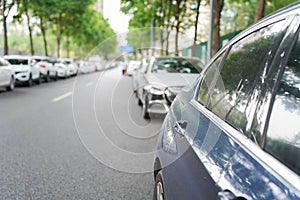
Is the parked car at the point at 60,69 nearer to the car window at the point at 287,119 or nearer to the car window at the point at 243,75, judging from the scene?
the car window at the point at 243,75

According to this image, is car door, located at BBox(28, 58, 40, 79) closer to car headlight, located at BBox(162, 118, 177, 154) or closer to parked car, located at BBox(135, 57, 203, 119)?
parked car, located at BBox(135, 57, 203, 119)

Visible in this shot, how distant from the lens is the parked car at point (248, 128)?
1405 mm

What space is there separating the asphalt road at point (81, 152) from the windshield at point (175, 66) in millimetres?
1478

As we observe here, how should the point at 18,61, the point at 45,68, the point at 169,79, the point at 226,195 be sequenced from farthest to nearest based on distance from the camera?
the point at 45,68 < the point at 18,61 < the point at 169,79 < the point at 226,195

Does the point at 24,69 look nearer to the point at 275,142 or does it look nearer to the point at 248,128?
the point at 248,128

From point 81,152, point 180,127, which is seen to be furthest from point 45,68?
point 180,127

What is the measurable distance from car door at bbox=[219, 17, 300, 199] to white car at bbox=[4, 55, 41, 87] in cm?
1895

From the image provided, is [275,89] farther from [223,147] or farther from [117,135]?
[117,135]

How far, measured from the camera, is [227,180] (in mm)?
1541

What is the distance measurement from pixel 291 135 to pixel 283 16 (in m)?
0.63

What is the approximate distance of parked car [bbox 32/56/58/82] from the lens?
23.2m

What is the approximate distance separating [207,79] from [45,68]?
22.5 metres

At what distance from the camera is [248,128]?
1744 millimetres

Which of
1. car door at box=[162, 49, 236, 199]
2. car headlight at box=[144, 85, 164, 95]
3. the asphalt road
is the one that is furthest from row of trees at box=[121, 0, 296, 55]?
car door at box=[162, 49, 236, 199]
